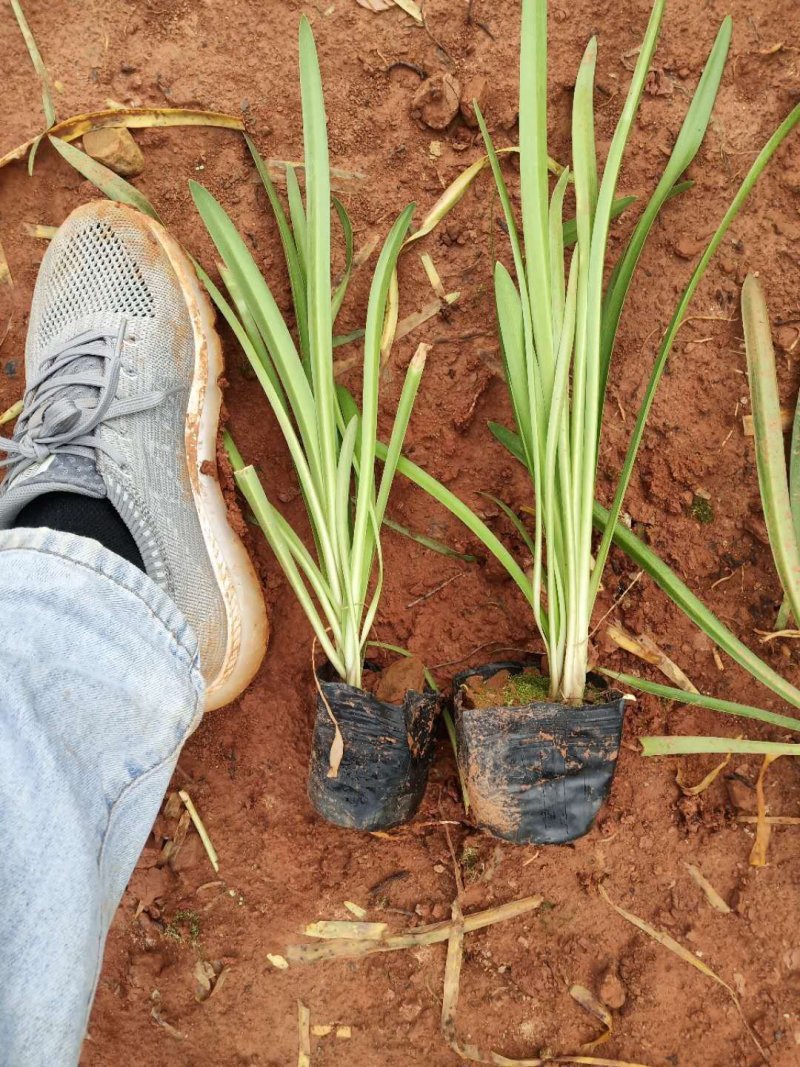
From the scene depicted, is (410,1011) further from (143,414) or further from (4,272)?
(4,272)

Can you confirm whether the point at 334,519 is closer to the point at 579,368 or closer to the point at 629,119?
the point at 579,368

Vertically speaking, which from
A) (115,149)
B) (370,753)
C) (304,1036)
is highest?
(115,149)

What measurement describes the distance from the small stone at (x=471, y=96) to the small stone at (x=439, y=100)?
0.01 meters

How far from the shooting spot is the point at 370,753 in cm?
113

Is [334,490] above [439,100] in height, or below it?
below

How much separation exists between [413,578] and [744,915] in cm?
78

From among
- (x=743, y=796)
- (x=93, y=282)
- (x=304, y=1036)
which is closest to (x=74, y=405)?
(x=93, y=282)

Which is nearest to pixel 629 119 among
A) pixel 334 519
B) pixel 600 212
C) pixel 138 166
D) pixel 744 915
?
pixel 600 212

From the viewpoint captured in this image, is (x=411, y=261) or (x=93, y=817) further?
(x=411, y=261)

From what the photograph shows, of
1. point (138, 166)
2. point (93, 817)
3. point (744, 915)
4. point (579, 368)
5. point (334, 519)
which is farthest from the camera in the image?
point (138, 166)

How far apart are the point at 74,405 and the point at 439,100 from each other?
2.65 feet

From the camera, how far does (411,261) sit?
1335 mm

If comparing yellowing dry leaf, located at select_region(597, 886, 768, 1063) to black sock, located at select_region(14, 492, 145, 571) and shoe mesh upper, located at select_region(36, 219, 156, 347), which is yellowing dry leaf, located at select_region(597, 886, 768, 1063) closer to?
black sock, located at select_region(14, 492, 145, 571)

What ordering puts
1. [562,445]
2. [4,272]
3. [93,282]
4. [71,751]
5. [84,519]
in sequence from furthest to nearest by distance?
[4,272] < [93,282] < [84,519] < [562,445] < [71,751]
